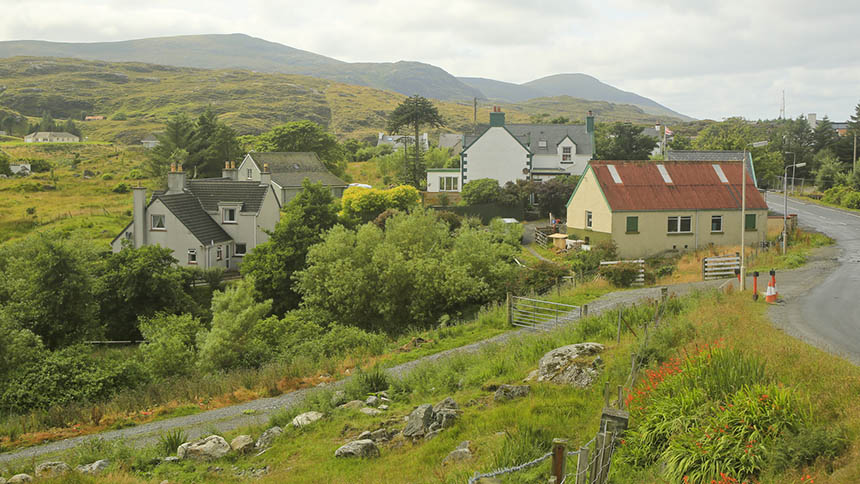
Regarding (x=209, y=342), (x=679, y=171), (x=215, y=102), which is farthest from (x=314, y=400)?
(x=215, y=102)

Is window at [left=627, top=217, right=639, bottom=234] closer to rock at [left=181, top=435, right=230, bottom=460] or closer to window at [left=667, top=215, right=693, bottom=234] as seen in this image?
window at [left=667, top=215, right=693, bottom=234]

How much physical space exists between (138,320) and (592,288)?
22999 mm

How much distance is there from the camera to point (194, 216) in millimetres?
48281

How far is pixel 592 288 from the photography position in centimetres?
3150

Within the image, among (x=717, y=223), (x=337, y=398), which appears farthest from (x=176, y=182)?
(x=717, y=223)

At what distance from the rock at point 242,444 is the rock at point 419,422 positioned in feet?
12.1

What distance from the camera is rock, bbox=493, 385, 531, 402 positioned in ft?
48.8

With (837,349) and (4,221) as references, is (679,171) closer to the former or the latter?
(837,349)

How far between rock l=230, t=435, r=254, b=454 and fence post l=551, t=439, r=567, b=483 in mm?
9133

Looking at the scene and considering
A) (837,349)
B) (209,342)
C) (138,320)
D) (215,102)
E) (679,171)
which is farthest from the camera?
(215,102)

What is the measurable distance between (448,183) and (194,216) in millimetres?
30006

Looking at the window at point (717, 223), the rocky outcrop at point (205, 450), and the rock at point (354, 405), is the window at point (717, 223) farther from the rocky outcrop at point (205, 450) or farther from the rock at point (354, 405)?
the rocky outcrop at point (205, 450)

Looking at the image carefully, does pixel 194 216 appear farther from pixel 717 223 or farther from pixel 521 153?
pixel 717 223

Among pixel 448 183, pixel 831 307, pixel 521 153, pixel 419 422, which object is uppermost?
pixel 521 153
